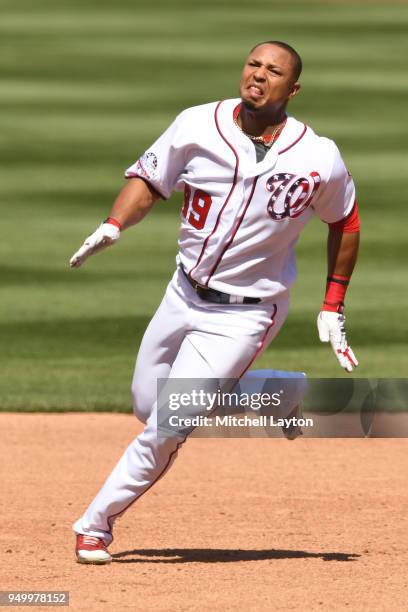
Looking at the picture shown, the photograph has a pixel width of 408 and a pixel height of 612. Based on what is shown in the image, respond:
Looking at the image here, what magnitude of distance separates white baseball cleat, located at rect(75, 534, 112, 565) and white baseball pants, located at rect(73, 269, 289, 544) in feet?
0.12

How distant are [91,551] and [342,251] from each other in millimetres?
1717

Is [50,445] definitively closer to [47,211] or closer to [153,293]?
[153,293]

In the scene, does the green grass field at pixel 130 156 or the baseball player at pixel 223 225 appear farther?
the green grass field at pixel 130 156

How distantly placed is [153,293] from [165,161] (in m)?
6.74

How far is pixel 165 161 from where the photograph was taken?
574cm

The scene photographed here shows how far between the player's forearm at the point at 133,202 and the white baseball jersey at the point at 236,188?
45 millimetres

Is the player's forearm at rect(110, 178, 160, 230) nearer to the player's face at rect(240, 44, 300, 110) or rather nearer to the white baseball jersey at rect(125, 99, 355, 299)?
the white baseball jersey at rect(125, 99, 355, 299)

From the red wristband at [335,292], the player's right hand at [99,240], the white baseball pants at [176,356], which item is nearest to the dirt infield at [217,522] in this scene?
the white baseball pants at [176,356]

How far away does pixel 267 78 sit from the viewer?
18.6ft

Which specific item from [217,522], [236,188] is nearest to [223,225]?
[236,188]

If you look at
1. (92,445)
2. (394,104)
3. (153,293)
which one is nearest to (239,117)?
(92,445)

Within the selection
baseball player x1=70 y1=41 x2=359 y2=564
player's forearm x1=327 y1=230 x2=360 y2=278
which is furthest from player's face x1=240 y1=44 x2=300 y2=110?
player's forearm x1=327 y1=230 x2=360 y2=278

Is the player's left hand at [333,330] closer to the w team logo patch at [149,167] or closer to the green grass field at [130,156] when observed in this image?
the w team logo patch at [149,167]

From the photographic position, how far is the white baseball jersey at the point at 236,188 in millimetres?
5645
